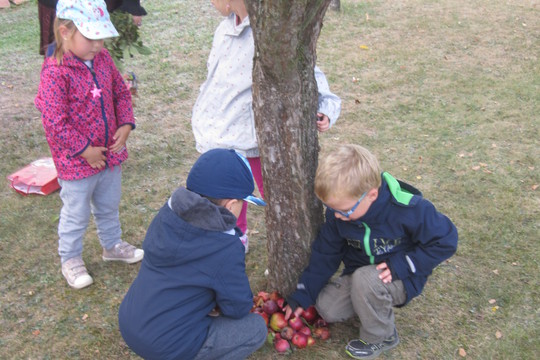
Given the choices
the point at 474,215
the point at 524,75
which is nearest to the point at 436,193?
the point at 474,215

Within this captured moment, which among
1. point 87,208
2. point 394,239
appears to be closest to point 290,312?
point 394,239

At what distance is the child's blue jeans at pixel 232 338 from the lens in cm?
236

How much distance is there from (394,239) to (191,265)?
3.43ft

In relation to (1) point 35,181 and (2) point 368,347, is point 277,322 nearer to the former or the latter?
(2) point 368,347

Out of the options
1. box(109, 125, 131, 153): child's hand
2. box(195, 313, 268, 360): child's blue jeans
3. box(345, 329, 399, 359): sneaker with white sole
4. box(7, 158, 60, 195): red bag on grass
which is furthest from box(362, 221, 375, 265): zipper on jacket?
box(7, 158, 60, 195): red bag on grass

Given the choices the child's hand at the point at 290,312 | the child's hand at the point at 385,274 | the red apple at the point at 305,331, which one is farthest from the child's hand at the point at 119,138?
the child's hand at the point at 385,274

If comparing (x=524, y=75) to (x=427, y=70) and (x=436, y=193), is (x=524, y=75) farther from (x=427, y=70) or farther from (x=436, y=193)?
(x=436, y=193)

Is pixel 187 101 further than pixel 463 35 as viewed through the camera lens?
No

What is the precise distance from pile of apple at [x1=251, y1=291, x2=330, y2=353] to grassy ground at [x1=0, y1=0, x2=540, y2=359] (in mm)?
66

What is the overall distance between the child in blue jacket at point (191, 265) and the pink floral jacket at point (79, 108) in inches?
36.9

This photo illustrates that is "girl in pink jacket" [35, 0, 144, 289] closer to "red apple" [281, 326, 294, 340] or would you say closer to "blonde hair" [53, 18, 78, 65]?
"blonde hair" [53, 18, 78, 65]

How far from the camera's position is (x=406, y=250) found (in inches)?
105

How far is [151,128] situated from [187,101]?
0.72 meters

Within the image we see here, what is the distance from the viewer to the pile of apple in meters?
2.82
